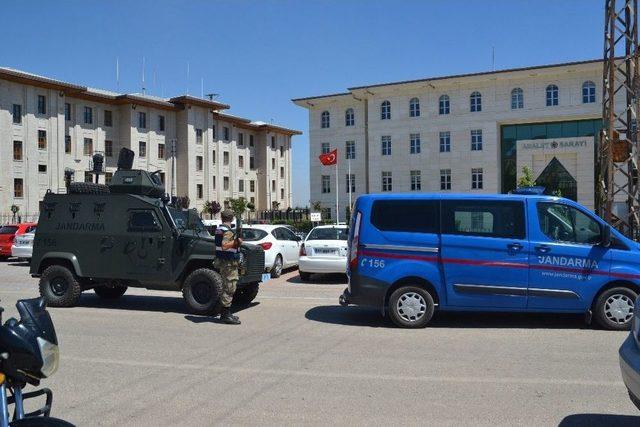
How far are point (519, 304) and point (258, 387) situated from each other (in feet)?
15.8

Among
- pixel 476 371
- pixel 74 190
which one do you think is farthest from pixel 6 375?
pixel 74 190

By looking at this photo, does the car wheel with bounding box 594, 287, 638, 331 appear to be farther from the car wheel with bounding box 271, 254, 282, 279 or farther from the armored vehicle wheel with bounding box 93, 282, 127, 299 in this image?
the car wheel with bounding box 271, 254, 282, 279

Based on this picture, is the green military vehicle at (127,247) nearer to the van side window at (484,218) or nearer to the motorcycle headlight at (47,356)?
the van side window at (484,218)

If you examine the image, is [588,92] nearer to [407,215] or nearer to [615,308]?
[615,308]

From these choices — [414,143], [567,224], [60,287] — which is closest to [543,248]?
[567,224]

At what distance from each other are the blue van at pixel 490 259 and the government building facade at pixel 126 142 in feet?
128

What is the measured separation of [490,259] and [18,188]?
55.3m

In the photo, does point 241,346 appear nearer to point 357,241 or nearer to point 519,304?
point 357,241

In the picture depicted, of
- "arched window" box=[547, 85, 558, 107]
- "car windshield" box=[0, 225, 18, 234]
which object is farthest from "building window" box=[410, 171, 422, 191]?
"car windshield" box=[0, 225, 18, 234]

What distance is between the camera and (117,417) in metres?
5.20

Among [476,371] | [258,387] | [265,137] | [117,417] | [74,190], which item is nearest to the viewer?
[117,417]

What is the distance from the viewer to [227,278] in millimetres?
9992

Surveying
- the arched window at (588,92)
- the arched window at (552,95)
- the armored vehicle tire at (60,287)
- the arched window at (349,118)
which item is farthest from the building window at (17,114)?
the arched window at (588,92)

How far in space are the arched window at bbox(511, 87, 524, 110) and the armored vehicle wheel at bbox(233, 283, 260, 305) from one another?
48.4 meters
